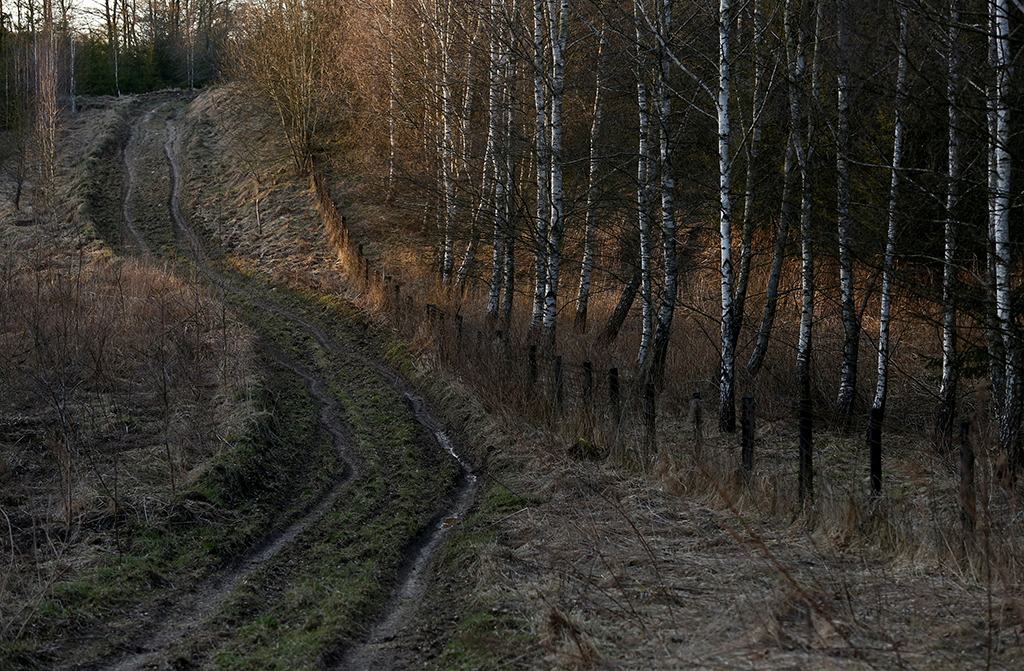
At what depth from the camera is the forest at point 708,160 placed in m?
9.35

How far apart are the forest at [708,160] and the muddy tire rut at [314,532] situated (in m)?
3.28

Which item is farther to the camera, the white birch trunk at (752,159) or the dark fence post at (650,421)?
the white birch trunk at (752,159)

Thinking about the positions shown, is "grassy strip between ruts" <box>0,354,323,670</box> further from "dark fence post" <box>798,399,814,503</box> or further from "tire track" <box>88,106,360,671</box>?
"dark fence post" <box>798,399,814,503</box>

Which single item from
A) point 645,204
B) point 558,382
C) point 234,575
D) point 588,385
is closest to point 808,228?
point 645,204

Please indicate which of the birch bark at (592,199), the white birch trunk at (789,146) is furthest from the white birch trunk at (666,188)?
the birch bark at (592,199)

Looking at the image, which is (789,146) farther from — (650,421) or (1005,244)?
(650,421)

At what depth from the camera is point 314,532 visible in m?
8.27

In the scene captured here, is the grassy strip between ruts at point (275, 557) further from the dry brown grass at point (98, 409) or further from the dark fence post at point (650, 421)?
the dark fence post at point (650, 421)

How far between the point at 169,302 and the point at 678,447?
38.4ft

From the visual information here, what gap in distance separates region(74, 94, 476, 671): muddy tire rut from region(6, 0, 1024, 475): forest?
3.28 meters

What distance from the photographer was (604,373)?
1241 cm

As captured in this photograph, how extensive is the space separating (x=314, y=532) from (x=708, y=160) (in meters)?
13.2

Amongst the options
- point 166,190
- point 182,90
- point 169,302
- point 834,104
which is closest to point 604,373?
point 834,104

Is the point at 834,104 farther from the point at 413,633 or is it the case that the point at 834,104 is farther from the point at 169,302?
the point at 169,302
